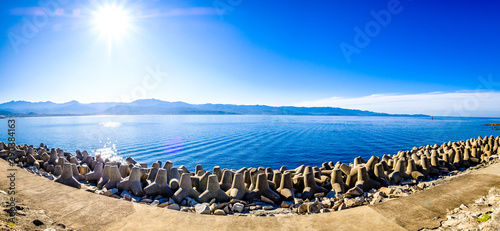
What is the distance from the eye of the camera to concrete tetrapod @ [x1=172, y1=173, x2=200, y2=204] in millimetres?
6055

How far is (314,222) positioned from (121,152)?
75.7 ft

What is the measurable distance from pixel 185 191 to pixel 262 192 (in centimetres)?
207

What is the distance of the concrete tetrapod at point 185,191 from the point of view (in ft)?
19.9

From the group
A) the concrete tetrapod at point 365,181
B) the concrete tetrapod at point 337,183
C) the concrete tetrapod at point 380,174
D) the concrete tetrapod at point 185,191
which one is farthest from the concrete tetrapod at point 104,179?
the concrete tetrapod at point 380,174

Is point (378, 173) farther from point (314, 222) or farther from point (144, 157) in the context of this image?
point (144, 157)

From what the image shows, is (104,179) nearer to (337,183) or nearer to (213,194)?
(213,194)

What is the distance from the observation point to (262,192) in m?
6.39

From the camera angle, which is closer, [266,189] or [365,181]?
[266,189]

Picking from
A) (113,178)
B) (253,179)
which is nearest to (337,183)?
(253,179)

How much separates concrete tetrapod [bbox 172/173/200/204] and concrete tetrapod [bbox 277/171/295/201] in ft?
7.74

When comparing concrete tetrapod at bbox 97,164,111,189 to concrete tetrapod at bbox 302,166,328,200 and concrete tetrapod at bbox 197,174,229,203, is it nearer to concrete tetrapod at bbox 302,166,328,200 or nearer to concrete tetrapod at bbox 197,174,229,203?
concrete tetrapod at bbox 197,174,229,203

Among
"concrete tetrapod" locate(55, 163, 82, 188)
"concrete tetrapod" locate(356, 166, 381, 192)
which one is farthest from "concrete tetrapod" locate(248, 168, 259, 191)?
"concrete tetrapod" locate(55, 163, 82, 188)

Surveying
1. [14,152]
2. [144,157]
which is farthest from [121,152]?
[14,152]

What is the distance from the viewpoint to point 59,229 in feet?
10.9
